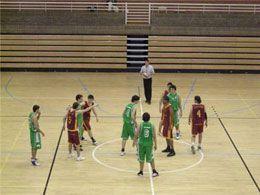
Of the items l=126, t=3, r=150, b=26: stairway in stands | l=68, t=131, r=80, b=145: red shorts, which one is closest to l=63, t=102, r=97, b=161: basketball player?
l=68, t=131, r=80, b=145: red shorts

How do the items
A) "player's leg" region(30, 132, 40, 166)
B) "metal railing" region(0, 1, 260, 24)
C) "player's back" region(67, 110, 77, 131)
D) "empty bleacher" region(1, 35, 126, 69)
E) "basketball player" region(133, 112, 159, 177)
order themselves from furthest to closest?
1. "metal railing" region(0, 1, 260, 24)
2. "empty bleacher" region(1, 35, 126, 69)
3. "player's back" region(67, 110, 77, 131)
4. "player's leg" region(30, 132, 40, 166)
5. "basketball player" region(133, 112, 159, 177)

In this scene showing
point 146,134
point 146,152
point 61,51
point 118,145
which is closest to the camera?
point 146,134

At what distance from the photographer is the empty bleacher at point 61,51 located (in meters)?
22.8

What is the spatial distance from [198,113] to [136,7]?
475 inches

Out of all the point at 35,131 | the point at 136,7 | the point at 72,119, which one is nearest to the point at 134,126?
the point at 72,119

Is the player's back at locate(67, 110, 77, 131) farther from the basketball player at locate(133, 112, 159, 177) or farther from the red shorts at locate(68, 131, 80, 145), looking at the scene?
the basketball player at locate(133, 112, 159, 177)

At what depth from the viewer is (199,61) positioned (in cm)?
2306

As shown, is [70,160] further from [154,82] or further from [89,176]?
[154,82]

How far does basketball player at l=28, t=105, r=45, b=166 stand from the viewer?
1169 cm

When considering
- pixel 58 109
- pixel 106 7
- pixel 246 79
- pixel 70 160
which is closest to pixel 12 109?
pixel 58 109

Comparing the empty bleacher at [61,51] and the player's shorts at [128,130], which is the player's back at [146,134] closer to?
the player's shorts at [128,130]

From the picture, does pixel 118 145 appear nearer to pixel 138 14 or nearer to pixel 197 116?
pixel 197 116

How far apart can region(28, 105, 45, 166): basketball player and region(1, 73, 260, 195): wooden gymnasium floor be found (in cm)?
33

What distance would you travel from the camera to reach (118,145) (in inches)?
532
